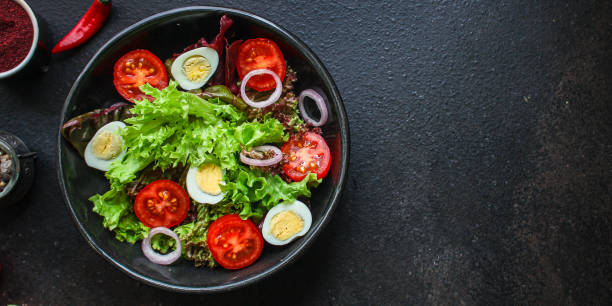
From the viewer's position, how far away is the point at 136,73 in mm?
2078

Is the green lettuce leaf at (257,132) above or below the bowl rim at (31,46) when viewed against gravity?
below

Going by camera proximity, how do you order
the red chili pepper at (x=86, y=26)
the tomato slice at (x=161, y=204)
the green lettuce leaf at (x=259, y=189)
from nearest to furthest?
the green lettuce leaf at (x=259, y=189), the tomato slice at (x=161, y=204), the red chili pepper at (x=86, y=26)

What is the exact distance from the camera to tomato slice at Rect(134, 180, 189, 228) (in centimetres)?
204

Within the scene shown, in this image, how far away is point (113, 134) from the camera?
2041 millimetres

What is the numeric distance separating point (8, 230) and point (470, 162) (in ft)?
7.66

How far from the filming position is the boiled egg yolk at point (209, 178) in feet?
6.61

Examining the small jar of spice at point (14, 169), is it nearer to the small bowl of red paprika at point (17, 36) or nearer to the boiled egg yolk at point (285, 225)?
the small bowl of red paprika at point (17, 36)

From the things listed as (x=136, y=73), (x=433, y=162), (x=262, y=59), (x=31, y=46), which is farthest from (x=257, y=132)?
(x=31, y=46)

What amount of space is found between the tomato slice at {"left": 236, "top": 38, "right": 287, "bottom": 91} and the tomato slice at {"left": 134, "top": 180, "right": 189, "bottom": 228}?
584mm

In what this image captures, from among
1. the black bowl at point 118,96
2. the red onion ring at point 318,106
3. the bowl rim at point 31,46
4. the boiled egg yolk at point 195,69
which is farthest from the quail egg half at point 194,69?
the bowl rim at point 31,46

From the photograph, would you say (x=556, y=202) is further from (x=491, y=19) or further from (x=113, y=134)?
(x=113, y=134)

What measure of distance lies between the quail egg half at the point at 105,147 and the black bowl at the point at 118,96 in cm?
6

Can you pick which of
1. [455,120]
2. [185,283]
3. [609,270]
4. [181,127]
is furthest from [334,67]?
[609,270]

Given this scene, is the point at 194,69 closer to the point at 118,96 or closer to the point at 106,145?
the point at 118,96
